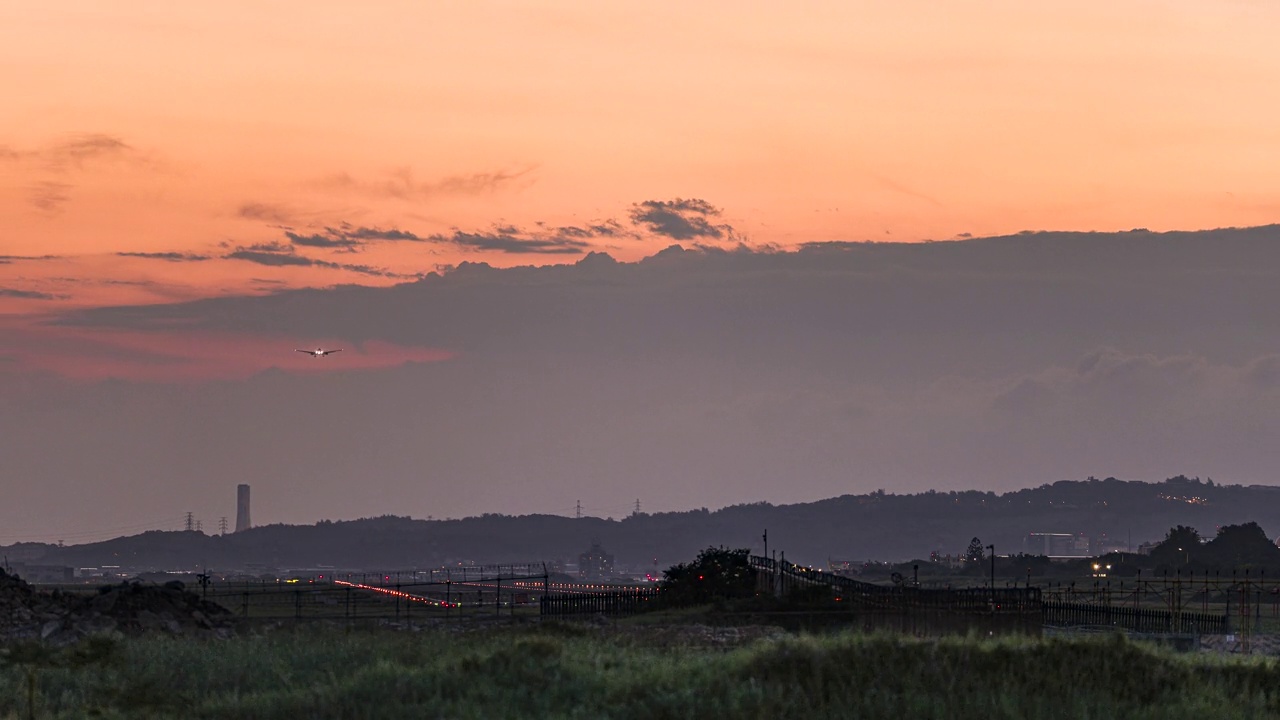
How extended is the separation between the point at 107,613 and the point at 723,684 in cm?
3694

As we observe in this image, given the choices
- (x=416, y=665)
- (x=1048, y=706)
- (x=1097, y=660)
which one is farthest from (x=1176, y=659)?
(x=416, y=665)

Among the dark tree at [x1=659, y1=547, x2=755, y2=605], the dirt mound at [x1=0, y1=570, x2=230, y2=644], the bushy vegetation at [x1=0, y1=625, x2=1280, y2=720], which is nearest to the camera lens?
the bushy vegetation at [x1=0, y1=625, x2=1280, y2=720]

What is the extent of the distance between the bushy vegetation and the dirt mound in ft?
Answer: 49.4

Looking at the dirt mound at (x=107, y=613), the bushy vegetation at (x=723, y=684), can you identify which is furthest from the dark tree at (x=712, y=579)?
the bushy vegetation at (x=723, y=684)

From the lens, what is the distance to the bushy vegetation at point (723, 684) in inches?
1452

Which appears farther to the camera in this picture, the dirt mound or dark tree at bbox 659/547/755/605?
dark tree at bbox 659/547/755/605

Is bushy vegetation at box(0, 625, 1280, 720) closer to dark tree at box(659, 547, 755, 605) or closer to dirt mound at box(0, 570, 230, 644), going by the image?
dirt mound at box(0, 570, 230, 644)

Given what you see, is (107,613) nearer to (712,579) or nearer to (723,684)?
(712,579)

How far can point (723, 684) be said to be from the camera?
126 feet

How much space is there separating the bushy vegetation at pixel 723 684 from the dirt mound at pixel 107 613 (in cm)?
1506

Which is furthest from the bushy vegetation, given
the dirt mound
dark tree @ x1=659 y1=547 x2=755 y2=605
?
dark tree @ x1=659 y1=547 x2=755 y2=605

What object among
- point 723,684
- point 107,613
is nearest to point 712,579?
point 107,613

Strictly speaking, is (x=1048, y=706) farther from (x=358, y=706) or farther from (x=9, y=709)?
(x=9, y=709)

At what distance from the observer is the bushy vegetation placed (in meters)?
36.9
